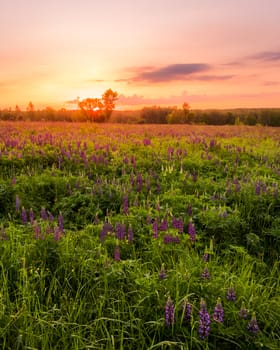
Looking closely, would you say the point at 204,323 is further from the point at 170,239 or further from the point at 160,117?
the point at 160,117

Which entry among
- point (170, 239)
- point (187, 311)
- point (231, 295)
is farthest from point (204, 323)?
point (170, 239)

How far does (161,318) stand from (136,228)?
74.9 inches

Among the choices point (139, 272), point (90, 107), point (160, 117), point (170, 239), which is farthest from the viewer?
point (160, 117)

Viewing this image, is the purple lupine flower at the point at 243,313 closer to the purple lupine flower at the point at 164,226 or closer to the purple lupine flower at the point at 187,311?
the purple lupine flower at the point at 187,311

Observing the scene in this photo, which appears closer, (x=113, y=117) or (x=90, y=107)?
(x=90, y=107)

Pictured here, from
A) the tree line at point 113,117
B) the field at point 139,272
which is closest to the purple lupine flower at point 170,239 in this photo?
→ the field at point 139,272

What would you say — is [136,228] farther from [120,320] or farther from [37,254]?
[120,320]

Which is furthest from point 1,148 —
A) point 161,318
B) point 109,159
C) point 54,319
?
point 161,318

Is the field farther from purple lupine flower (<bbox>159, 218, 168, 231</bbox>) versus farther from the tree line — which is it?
the tree line

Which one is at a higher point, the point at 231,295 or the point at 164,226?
the point at 164,226

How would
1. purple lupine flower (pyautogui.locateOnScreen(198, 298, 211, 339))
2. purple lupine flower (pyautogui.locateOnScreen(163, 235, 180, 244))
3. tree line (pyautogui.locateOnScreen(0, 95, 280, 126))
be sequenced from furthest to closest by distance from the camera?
tree line (pyautogui.locateOnScreen(0, 95, 280, 126)) < purple lupine flower (pyautogui.locateOnScreen(163, 235, 180, 244)) < purple lupine flower (pyautogui.locateOnScreen(198, 298, 211, 339))

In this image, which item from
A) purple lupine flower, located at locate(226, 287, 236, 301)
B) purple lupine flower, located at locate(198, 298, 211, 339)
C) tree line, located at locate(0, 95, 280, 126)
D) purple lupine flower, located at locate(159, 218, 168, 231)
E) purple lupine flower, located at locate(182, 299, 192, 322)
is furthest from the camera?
tree line, located at locate(0, 95, 280, 126)

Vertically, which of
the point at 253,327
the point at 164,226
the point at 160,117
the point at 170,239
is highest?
the point at 160,117

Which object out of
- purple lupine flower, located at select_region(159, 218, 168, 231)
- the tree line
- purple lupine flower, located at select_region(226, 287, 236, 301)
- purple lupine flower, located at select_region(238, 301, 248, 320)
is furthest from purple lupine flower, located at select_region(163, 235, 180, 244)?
the tree line
